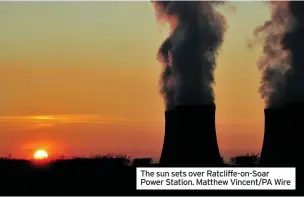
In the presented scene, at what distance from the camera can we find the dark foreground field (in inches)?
754

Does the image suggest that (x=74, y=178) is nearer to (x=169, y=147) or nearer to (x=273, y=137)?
(x=169, y=147)

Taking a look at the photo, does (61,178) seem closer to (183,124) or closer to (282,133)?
(183,124)

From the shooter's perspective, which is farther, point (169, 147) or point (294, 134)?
point (169, 147)

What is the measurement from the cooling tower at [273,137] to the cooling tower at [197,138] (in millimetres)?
1408

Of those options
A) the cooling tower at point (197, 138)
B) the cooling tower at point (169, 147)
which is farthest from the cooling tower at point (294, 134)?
the cooling tower at point (169, 147)

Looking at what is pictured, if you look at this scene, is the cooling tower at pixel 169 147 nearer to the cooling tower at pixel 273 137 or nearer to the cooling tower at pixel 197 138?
the cooling tower at pixel 197 138

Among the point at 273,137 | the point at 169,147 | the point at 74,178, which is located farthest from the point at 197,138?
the point at 74,178

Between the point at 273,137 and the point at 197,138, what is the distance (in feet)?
6.71

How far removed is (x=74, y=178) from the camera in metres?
21.5

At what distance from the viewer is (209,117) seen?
712 inches

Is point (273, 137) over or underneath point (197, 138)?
underneath

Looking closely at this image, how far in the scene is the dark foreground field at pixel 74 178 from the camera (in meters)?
19.2

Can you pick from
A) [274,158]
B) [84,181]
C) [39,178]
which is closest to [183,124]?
[274,158]

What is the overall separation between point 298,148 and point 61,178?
311 inches
